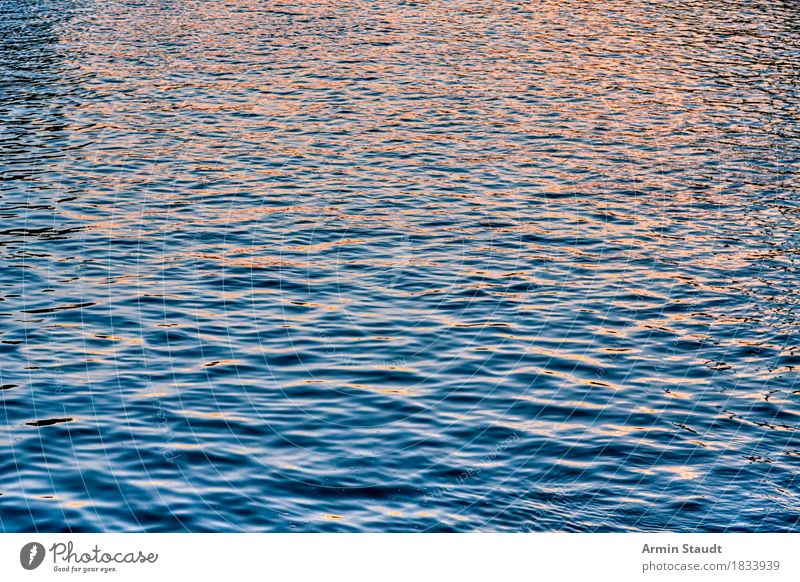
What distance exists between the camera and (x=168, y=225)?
132ft

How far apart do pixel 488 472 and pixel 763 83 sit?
1699 inches

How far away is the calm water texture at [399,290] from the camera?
23.5 metres

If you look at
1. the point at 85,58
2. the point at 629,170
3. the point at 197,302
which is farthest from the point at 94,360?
the point at 85,58

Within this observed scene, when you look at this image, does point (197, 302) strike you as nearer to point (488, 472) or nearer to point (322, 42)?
point (488, 472)
